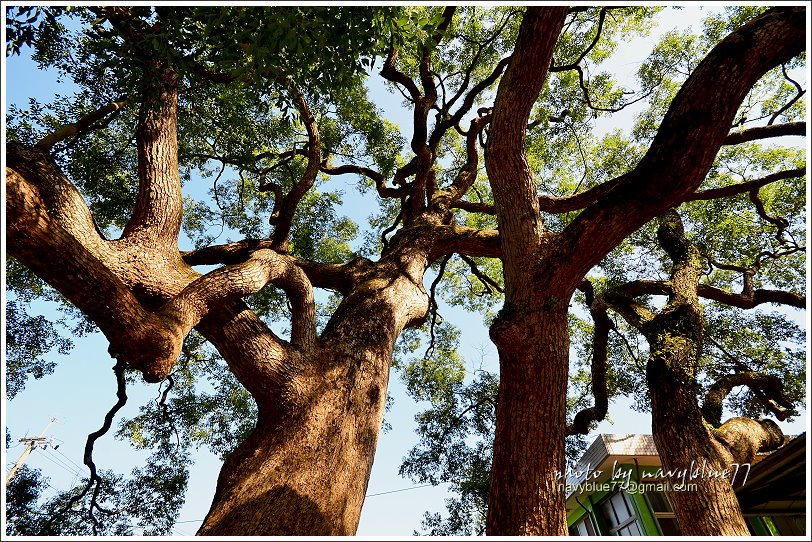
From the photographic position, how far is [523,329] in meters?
3.42

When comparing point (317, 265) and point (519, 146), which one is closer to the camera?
point (519, 146)

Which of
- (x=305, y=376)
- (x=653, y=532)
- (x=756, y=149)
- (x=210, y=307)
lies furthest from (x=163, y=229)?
(x=756, y=149)

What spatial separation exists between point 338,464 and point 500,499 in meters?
1.31

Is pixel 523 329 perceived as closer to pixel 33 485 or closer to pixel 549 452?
pixel 549 452

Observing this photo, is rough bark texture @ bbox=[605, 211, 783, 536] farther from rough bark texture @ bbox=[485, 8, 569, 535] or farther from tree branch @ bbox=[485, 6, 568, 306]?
tree branch @ bbox=[485, 6, 568, 306]

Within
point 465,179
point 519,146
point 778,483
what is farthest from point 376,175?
point 778,483

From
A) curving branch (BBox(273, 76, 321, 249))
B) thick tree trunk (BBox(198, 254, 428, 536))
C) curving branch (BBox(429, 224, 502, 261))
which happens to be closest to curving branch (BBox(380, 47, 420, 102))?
curving branch (BBox(273, 76, 321, 249))

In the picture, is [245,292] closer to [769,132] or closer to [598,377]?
[598,377]

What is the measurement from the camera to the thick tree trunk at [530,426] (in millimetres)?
2967

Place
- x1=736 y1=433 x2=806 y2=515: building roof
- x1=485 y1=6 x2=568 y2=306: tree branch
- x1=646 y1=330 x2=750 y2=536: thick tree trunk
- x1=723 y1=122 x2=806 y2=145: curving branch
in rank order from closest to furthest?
x1=485 y1=6 x2=568 y2=306: tree branch → x1=646 y1=330 x2=750 y2=536: thick tree trunk → x1=723 y1=122 x2=806 y2=145: curving branch → x1=736 y1=433 x2=806 y2=515: building roof

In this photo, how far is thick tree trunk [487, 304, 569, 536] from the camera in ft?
9.73

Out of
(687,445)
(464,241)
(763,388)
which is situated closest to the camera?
(687,445)

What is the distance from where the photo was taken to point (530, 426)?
3.21m

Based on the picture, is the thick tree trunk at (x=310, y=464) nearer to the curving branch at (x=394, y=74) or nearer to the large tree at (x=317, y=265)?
the large tree at (x=317, y=265)
